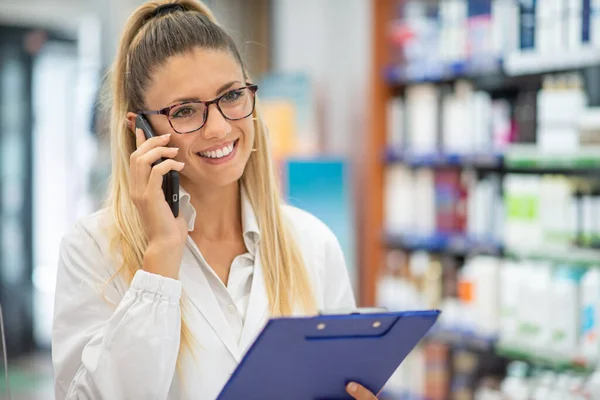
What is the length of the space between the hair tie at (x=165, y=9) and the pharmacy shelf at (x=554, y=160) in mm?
2211

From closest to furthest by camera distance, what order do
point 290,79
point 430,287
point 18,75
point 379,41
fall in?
point 430,287 < point 379,41 < point 290,79 < point 18,75

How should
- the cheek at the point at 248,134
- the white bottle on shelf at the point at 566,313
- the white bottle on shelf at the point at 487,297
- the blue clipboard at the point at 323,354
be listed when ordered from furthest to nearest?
the white bottle on shelf at the point at 487,297
the white bottle on shelf at the point at 566,313
the cheek at the point at 248,134
the blue clipboard at the point at 323,354

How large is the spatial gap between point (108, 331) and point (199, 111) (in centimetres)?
54

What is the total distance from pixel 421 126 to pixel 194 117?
2.83 metres

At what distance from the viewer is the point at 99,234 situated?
70.8 inches

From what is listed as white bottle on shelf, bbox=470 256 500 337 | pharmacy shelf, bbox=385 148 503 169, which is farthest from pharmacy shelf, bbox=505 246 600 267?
pharmacy shelf, bbox=385 148 503 169

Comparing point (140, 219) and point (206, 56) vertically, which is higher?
point (206, 56)

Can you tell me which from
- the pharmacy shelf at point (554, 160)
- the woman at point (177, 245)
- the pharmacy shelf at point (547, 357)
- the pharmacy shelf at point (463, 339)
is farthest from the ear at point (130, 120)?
the pharmacy shelf at point (463, 339)

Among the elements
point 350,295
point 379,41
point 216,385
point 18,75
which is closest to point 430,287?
point 379,41

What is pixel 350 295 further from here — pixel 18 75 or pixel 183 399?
pixel 18 75

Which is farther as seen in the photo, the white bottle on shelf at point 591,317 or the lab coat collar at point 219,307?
the white bottle on shelf at point 591,317

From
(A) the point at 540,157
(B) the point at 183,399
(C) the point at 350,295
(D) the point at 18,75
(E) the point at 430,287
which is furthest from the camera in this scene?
(D) the point at 18,75

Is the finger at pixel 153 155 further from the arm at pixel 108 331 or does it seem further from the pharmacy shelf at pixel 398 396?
the pharmacy shelf at pixel 398 396

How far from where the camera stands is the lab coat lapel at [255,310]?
1.80 meters
